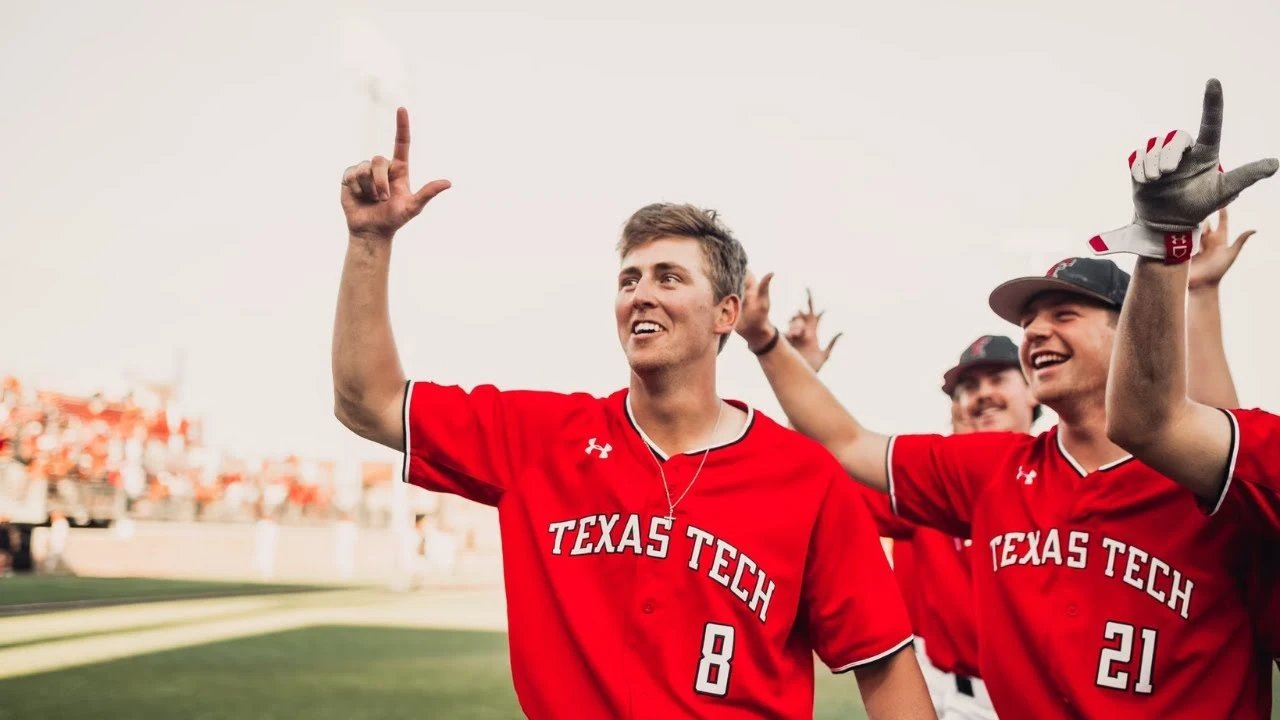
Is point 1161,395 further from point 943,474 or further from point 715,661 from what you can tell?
point 943,474

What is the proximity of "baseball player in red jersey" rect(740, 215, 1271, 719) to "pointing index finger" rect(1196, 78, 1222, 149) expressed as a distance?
4.04 ft

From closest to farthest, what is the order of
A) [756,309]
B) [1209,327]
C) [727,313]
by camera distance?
[727,313] → [1209,327] → [756,309]

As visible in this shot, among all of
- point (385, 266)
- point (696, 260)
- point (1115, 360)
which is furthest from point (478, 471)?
point (1115, 360)

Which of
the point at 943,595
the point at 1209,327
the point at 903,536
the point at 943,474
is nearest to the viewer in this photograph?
the point at 1209,327

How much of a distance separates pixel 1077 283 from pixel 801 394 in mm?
1025

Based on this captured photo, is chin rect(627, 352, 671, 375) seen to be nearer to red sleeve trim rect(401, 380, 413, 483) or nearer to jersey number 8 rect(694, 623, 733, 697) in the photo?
red sleeve trim rect(401, 380, 413, 483)

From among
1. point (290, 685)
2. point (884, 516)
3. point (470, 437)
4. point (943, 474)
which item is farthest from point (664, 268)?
point (290, 685)

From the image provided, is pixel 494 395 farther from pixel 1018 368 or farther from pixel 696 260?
pixel 1018 368

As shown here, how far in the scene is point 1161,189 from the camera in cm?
216

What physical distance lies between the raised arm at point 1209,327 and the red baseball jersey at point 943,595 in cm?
138

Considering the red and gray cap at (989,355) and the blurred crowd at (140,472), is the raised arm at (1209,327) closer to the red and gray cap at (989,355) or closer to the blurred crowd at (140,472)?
the red and gray cap at (989,355)

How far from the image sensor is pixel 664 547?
2.69 m

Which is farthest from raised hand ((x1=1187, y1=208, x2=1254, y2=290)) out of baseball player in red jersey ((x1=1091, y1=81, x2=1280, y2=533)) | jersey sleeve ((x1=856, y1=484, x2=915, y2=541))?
jersey sleeve ((x1=856, y1=484, x2=915, y2=541))

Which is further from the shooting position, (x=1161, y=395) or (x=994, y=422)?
(x=994, y=422)
